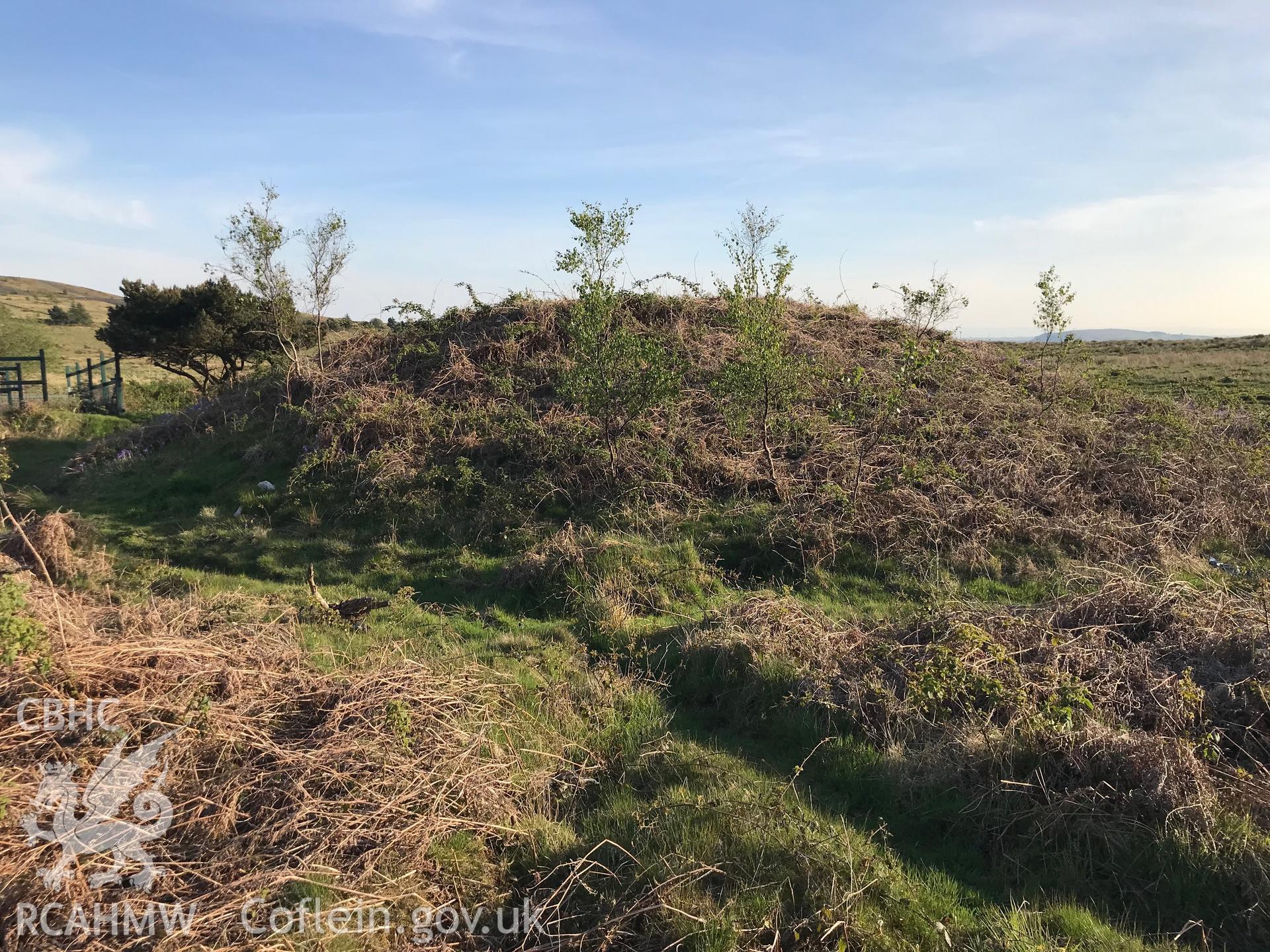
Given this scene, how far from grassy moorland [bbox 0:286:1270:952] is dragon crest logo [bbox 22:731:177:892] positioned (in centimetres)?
16

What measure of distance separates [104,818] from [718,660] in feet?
15.1

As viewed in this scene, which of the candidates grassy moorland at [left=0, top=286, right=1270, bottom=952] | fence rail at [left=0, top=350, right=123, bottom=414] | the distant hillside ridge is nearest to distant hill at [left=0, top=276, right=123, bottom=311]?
the distant hillside ridge

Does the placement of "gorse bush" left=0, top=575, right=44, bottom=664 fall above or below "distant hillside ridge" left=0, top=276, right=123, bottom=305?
below

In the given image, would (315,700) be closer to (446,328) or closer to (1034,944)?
(1034,944)

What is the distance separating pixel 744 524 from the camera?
33.6 feet

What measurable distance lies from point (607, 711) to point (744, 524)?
490cm

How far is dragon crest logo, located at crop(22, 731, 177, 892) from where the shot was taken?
11.6 ft

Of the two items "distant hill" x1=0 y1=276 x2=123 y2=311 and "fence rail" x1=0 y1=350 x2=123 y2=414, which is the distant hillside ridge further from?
"fence rail" x1=0 y1=350 x2=123 y2=414

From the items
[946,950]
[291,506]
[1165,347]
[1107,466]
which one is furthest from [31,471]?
[1165,347]

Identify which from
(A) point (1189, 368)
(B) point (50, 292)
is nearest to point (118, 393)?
(A) point (1189, 368)

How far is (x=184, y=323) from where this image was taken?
24719 millimetres

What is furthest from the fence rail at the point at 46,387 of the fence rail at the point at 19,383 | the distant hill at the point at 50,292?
the distant hill at the point at 50,292

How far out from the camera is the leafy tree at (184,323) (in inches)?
966

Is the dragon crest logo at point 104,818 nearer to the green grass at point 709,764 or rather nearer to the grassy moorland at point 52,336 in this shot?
the green grass at point 709,764
